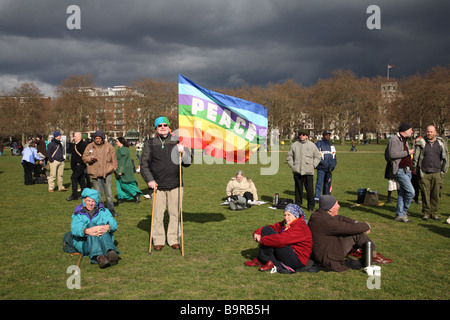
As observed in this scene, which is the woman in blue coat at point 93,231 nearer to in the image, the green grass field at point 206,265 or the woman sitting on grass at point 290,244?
the green grass field at point 206,265

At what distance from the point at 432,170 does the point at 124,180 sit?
31.1 ft

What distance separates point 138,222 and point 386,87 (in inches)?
3479

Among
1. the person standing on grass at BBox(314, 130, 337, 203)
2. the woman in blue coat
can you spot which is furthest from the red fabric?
the person standing on grass at BBox(314, 130, 337, 203)

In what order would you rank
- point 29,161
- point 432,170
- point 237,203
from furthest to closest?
point 29,161
point 237,203
point 432,170

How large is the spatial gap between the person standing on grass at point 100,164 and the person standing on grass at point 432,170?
8.52 meters

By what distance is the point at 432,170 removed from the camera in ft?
29.2

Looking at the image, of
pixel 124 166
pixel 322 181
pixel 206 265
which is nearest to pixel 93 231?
pixel 206 265

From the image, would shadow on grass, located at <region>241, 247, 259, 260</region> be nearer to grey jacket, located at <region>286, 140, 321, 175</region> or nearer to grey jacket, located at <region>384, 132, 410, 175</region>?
grey jacket, located at <region>286, 140, 321, 175</region>

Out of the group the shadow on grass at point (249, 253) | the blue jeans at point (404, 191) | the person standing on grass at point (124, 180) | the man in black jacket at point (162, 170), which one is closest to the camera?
the shadow on grass at point (249, 253)

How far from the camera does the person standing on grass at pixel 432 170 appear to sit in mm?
8883

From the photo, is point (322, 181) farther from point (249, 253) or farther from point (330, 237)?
point (330, 237)

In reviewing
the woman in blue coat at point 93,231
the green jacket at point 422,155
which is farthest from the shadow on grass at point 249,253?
the green jacket at point 422,155

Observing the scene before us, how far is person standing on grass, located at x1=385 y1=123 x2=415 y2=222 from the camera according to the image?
8727mm

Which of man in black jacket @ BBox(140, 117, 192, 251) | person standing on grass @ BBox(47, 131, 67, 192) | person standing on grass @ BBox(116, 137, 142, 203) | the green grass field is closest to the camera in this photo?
the green grass field
